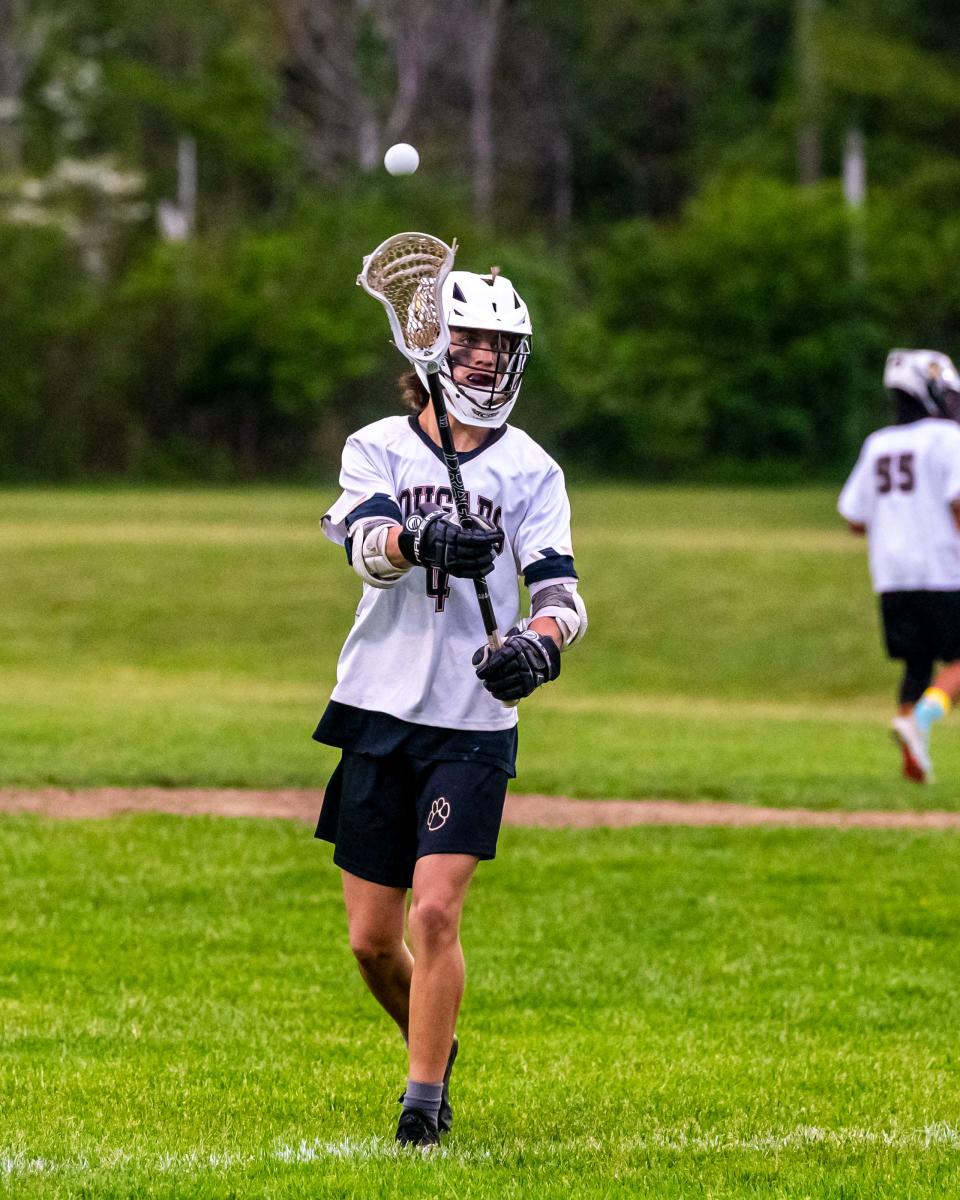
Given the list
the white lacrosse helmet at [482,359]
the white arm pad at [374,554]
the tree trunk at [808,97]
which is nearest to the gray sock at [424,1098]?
the white arm pad at [374,554]

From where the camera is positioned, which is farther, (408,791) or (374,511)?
(408,791)

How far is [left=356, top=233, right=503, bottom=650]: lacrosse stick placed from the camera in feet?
16.6

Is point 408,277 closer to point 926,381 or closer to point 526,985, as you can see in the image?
point 526,985

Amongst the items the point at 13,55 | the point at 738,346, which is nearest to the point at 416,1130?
the point at 738,346

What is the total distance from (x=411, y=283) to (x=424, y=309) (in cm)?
14

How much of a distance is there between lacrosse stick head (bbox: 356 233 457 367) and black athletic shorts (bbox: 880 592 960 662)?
691cm

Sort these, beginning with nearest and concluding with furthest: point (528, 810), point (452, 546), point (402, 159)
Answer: point (452, 546) → point (402, 159) → point (528, 810)

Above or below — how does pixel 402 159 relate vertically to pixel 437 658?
above

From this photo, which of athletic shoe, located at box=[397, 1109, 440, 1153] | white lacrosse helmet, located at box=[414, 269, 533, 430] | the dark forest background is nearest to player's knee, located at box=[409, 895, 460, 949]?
athletic shoe, located at box=[397, 1109, 440, 1153]

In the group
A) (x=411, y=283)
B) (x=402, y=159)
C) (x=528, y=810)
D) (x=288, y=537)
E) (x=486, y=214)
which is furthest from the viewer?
(x=486, y=214)

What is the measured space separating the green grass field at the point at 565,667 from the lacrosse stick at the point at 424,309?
6.63 m

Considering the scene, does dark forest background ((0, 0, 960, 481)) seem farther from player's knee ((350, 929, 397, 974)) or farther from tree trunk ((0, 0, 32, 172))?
player's knee ((350, 929, 397, 974))

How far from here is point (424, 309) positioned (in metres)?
5.26

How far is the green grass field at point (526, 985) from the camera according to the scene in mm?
4828
